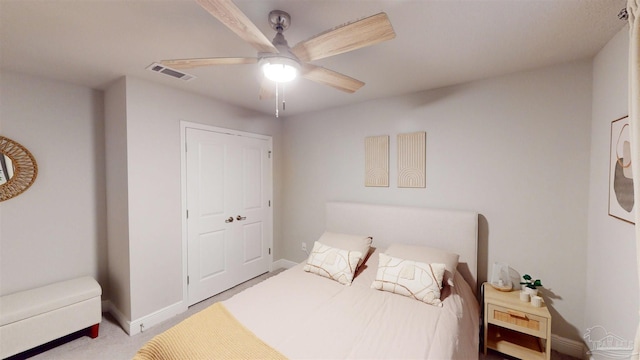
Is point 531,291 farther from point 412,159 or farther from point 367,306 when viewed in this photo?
point 412,159

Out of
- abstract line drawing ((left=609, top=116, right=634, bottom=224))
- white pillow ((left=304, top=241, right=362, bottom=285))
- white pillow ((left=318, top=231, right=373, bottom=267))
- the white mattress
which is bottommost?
the white mattress

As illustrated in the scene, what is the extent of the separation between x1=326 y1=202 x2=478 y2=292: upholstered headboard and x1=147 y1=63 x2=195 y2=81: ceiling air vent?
82.3 inches

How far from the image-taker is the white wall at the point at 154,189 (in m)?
2.35

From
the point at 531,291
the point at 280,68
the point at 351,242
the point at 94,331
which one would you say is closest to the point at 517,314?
the point at 531,291

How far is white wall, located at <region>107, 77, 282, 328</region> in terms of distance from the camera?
7.71ft

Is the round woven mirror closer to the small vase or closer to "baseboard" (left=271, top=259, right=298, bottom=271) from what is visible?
"baseboard" (left=271, top=259, right=298, bottom=271)

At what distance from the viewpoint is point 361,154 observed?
3.11 metres

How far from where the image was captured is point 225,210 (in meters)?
3.16

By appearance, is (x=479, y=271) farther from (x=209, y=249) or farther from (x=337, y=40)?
(x=209, y=249)

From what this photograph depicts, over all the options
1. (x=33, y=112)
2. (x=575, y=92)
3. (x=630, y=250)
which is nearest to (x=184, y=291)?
(x=33, y=112)

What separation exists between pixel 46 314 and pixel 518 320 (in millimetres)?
3791

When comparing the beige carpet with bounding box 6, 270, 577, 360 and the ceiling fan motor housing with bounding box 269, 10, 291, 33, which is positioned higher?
the ceiling fan motor housing with bounding box 269, 10, 291, 33

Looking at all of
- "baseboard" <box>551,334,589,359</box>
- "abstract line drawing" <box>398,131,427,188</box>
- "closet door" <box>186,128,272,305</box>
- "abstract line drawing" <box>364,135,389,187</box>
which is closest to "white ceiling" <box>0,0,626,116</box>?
"abstract line drawing" <box>398,131,427,188</box>

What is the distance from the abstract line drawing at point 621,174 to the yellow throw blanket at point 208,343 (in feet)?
6.87
